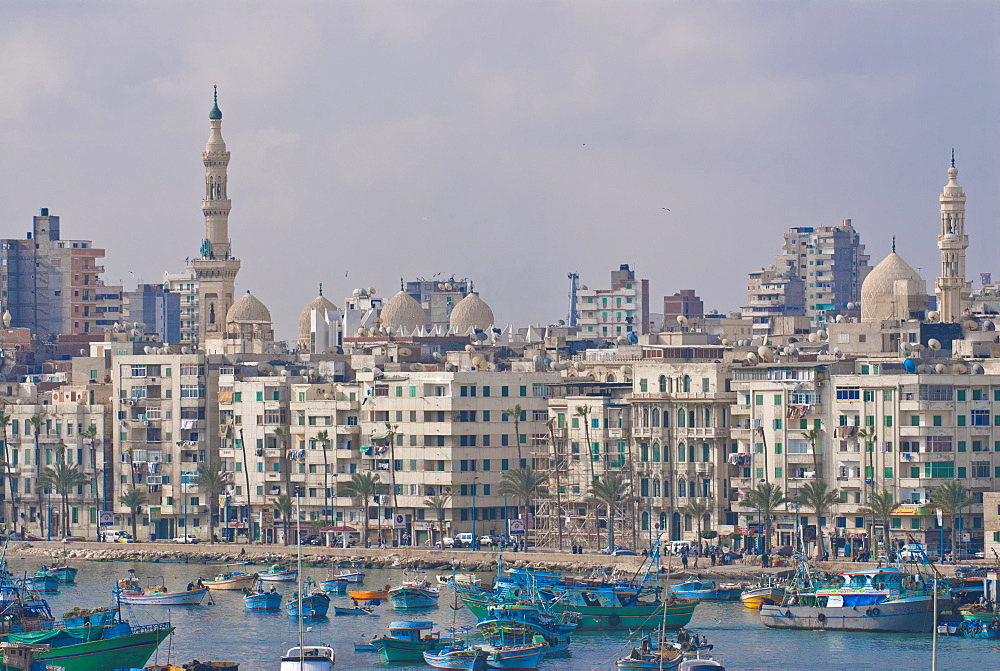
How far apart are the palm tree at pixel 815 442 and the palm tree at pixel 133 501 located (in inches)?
1546

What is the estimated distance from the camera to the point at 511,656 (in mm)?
91688

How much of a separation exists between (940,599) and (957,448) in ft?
58.3

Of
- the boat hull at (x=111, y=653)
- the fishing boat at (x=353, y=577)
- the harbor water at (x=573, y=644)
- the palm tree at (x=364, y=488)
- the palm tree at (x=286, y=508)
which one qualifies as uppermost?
the palm tree at (x=364, y=488)

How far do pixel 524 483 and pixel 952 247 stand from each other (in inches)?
1853

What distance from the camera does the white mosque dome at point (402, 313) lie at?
186 meters

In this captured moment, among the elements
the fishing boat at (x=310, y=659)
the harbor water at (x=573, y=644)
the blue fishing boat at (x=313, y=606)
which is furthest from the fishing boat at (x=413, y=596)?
the fishing boat at (x=310, y=659)

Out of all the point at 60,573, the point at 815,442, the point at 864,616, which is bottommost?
the point at 864,616

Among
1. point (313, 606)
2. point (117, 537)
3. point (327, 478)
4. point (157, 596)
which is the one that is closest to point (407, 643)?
point (313, 606)

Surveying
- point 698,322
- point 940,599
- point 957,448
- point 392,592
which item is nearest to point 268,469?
point 392,592

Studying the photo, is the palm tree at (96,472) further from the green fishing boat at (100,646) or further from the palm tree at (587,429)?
the green fishing boat at (100,646)

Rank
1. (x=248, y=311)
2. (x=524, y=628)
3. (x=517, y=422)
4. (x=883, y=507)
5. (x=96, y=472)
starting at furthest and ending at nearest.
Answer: (x=248, y=311) < (x=96, y=472) < (x=517, y=422) < (x=883, y=507) < (x=524, y=628)

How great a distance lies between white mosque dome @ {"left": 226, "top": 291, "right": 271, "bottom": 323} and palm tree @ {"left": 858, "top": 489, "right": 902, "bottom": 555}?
67437 mm

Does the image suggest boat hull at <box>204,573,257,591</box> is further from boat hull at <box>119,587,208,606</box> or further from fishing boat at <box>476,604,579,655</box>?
fishing boat at <box>476,604,579,655</box>

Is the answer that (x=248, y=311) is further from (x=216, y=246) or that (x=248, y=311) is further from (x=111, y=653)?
(x=111, y=653)
